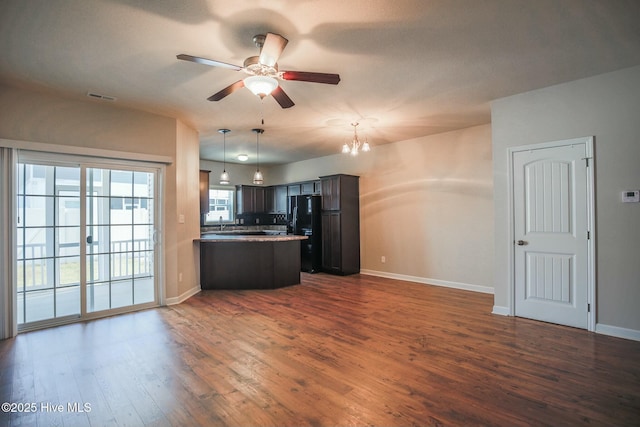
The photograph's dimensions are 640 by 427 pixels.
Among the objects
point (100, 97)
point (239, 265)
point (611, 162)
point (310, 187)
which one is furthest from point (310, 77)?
point (310, 187)

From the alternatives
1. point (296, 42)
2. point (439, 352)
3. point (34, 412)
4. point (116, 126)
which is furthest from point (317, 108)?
point (34, 412)

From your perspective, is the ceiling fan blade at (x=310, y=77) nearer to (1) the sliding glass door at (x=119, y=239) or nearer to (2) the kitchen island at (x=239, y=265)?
(1) the sliding glass door at (x=119, y=239)

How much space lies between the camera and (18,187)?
3625 mm

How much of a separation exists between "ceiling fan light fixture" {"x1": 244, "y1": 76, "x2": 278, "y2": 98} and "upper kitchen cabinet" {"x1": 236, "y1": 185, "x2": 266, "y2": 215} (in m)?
6.20

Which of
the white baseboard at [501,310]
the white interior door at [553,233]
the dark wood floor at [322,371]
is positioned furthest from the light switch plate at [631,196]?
the white baseboard at [501,310]

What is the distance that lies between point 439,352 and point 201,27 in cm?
346

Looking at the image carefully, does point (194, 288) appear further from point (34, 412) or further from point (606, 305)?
point (606, 305)

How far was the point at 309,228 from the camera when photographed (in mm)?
7367

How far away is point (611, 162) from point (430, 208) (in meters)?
2.80

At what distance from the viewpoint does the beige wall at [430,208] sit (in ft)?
17.5

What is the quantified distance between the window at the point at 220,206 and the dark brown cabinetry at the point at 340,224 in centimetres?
298

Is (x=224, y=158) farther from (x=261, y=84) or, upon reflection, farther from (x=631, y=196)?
(x=631, y=196)

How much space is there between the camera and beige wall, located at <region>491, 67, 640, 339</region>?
3287 mm

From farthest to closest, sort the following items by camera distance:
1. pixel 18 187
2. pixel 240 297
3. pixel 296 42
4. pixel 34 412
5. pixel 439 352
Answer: pixel 240 297 → pixel 18 187 → pixel 439 352 → pixel 296 42 → pixel 34 412
